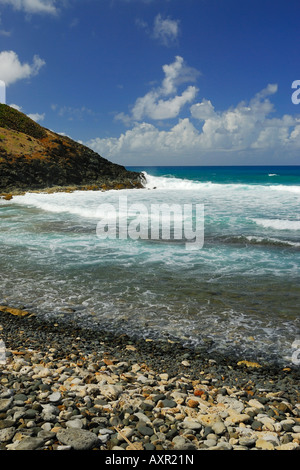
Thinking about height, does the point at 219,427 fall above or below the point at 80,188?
below

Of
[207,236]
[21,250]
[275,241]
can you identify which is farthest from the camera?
[207,236]

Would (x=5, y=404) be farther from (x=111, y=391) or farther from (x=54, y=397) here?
(x=111, y=391)

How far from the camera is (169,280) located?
10.3 meters

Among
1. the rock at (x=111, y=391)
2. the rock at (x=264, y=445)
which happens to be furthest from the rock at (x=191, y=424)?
the rock at (x=111, y=391)

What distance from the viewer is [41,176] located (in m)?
45.4

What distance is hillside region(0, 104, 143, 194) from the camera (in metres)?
43.1

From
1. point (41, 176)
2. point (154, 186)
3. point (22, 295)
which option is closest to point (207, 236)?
point (22, 295)

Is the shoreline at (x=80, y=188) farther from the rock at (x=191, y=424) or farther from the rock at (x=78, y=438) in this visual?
the rock at (x=191, y=424)

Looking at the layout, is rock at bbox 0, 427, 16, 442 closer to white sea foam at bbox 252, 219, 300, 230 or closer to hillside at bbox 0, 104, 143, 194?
white sea foam at bbox 252, 219, 300, 230

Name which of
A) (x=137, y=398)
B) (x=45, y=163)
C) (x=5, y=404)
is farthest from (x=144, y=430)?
(x=45, y=163)

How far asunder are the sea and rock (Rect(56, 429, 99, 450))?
310 centimetres

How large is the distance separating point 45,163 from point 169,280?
135 feet

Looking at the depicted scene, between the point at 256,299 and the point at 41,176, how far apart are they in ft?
138
